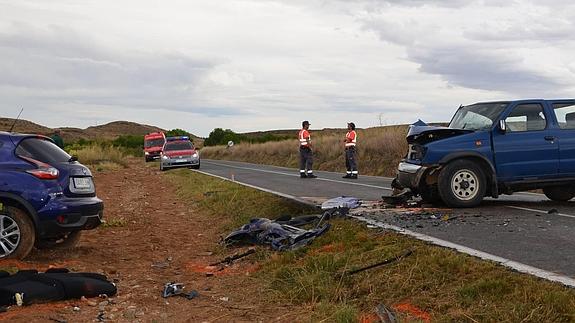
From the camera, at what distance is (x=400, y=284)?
5289 mm

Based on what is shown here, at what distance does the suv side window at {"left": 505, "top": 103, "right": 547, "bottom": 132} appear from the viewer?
10.2 metres

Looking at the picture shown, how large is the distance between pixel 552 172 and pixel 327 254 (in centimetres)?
534

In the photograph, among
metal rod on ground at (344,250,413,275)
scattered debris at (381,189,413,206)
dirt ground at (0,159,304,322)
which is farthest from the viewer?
scattered debris at (381,189,413,206)

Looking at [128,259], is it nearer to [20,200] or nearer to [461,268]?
[20,200]

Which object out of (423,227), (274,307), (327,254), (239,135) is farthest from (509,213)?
(239,135)

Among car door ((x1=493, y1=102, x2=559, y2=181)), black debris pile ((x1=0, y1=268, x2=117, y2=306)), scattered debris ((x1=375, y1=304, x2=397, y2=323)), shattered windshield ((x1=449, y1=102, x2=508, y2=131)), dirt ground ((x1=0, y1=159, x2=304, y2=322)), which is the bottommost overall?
dirt ground ((x1=0, y1=159, x2=304, y2=322))

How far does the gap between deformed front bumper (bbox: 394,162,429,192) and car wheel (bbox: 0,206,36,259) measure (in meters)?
5.98

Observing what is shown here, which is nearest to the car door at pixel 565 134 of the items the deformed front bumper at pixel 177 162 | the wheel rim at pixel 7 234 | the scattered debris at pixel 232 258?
the scattered debris at pixel 232 258

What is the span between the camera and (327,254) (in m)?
6.63

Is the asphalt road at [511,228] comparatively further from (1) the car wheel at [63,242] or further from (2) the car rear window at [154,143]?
(2) the car rear window at [154,143]

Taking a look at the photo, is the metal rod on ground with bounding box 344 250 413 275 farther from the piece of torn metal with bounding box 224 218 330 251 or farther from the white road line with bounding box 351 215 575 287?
the piece of torn metal with bounding box 224 218 330 251

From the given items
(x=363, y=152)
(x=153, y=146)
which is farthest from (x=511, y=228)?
(x=153, y=146)

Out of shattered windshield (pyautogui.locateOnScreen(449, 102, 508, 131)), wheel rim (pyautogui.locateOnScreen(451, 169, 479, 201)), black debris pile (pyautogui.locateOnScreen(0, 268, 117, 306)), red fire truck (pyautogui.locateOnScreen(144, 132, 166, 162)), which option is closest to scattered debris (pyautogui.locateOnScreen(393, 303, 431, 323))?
black debris pile (pyautogui.locateOnScreen(0, 268, 117, 306))

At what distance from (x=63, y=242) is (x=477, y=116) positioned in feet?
23.5
